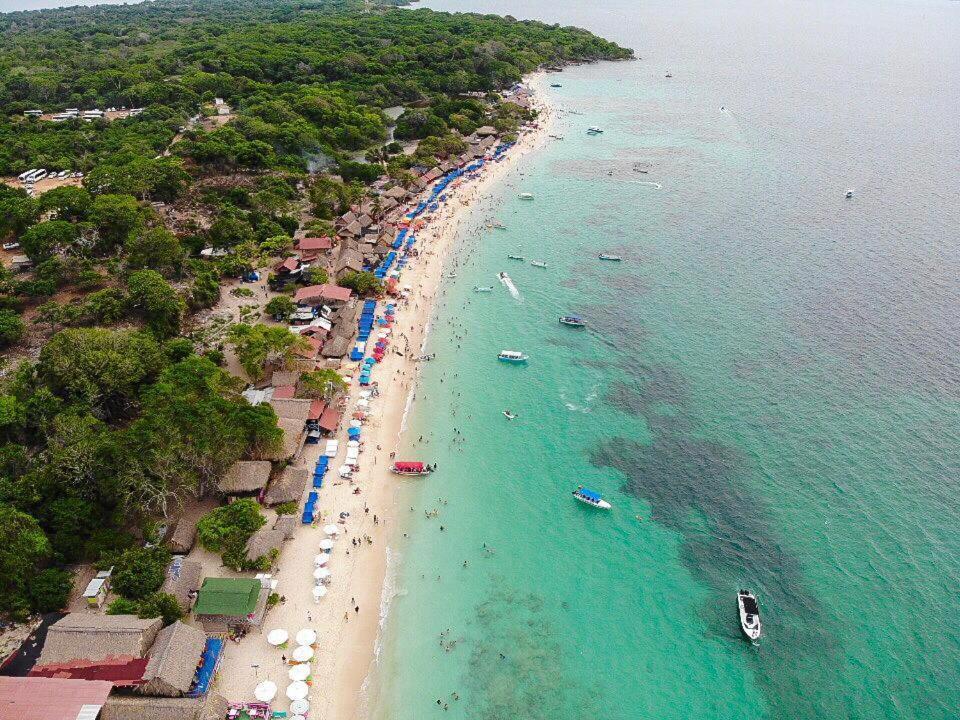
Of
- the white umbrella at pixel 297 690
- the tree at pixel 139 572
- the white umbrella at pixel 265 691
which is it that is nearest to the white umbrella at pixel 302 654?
the white umbrella at pixel 297 690

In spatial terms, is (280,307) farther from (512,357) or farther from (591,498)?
(591,498)

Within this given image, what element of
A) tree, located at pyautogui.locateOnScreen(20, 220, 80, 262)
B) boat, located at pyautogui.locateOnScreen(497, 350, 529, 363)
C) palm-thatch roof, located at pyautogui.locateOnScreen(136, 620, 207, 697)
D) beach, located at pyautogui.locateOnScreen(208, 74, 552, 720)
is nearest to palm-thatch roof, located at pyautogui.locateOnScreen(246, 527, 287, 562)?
beach, located at pyautogui.locateOnScreen(208, 74, 552, 720)

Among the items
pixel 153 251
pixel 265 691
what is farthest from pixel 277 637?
pixel 153 251

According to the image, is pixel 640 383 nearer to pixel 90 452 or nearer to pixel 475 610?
pixel 475 610

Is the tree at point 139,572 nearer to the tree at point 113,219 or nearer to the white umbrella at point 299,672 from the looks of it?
the white umbrella at point 299,672

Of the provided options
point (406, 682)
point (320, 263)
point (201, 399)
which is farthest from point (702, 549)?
point (320, 263)

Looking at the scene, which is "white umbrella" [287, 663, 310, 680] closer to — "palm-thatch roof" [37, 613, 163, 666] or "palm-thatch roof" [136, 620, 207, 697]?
"palm-thatch roof" [136, 620, 207, 697]
